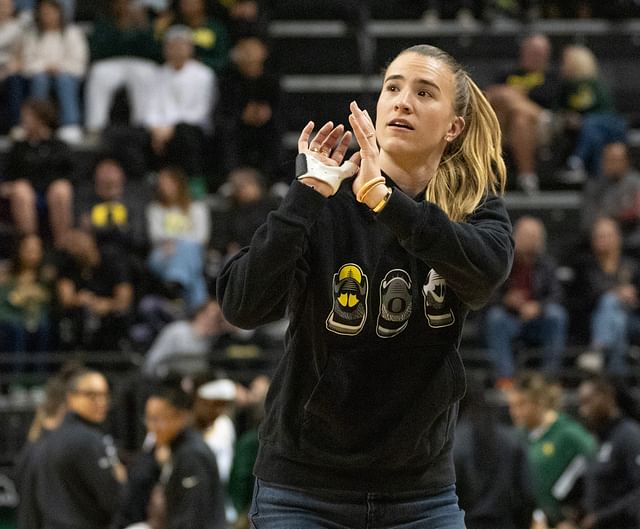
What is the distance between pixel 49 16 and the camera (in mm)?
13789

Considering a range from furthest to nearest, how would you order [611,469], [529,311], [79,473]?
[529,311] → [611,469] → [79,473]

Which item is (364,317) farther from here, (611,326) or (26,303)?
(611,326)

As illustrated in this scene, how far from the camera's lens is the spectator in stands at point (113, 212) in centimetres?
1207

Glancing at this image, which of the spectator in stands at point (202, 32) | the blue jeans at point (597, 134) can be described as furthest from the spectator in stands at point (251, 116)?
the blue jeans at point (597, 134)

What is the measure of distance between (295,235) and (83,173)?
34.8 ft

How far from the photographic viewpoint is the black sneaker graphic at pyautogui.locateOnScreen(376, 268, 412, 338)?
3.39 meters

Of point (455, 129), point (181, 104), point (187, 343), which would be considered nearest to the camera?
point (455, 129)

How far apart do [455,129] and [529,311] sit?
8.14 meters

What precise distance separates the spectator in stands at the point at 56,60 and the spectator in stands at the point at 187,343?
3398 millimetres

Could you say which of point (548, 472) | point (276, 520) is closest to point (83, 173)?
point (548, 472)

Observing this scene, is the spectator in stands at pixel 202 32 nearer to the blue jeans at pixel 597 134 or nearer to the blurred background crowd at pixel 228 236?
the blurred background crowd at pixel 228 236

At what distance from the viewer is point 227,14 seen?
14773mm

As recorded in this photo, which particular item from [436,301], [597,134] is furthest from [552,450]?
[436,301]

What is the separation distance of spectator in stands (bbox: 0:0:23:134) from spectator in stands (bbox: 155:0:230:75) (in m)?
1.44
